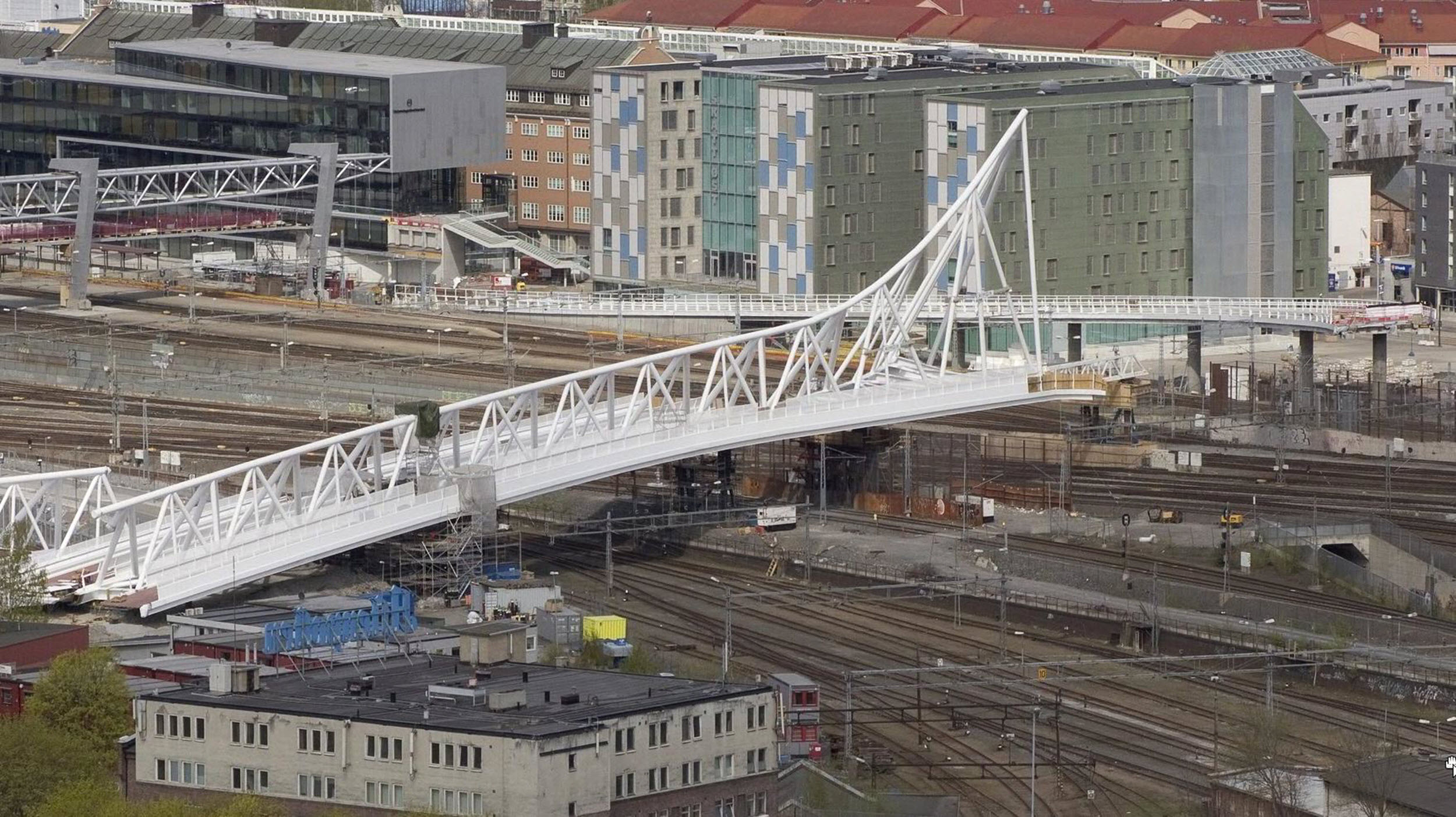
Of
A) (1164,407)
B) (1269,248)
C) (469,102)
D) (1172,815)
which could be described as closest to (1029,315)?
(1164,407)

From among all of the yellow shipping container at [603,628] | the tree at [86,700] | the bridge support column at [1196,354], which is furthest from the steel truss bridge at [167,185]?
the tree at [86,700]

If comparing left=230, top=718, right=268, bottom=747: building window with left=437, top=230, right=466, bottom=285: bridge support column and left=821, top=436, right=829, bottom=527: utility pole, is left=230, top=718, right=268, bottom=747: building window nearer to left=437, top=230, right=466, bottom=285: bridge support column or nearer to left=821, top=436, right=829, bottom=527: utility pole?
left=821, top=436, right=829, bottom=527: utility pole

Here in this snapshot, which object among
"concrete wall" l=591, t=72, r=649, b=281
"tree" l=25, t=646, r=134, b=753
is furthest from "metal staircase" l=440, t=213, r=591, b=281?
"tree" l=25, t=646, r=134, b=753

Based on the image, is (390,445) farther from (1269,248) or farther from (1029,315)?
(1269,248)

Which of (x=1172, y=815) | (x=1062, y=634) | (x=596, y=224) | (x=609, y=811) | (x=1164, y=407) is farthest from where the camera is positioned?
(x=596, y=224)

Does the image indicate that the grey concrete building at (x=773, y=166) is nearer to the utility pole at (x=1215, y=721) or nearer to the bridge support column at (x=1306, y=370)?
the bridge support column at (x=1306, y=370)

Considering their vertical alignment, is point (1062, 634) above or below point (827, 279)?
below
